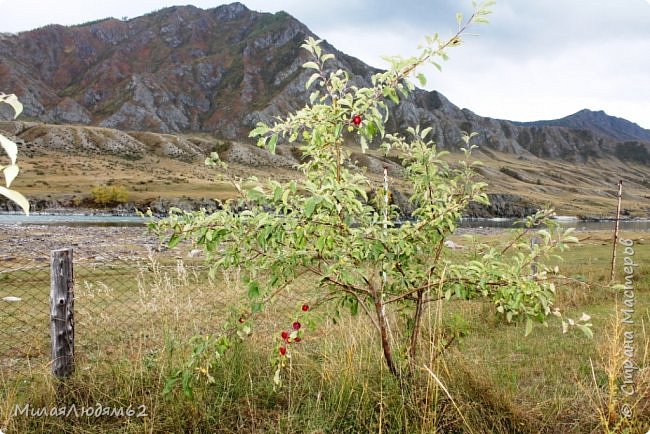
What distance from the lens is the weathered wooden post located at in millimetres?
5250

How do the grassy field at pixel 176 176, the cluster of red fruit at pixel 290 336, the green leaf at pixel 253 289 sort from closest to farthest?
1. the green leaf at pixel 253 289
2. the cluster of red fruit at pixel 290 336
3. the grassy field at pixel 176 176

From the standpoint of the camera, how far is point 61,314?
542cm

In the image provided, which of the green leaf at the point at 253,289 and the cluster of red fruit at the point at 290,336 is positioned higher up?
the green leaf at the point at 253,289

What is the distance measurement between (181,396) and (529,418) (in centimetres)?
358

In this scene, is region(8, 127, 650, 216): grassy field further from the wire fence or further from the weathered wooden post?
the wire fence

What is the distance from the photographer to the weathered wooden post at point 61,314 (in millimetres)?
5250

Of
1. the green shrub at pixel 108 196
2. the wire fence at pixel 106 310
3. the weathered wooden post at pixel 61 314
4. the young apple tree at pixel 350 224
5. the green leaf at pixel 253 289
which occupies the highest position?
the young apple tree at pixel 350 224

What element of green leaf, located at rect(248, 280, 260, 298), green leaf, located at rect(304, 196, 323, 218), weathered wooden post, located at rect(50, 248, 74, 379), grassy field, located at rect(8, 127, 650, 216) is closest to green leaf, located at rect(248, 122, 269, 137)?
grassy field, located at rect(8, 127, 650, 216)

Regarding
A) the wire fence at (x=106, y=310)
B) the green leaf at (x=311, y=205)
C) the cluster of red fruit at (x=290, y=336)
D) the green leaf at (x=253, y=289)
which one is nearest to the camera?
the green leaf at (x=311, y=205)

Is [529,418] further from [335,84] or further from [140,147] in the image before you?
[140,147]

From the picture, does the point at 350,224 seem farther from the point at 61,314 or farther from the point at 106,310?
the point at 106,310

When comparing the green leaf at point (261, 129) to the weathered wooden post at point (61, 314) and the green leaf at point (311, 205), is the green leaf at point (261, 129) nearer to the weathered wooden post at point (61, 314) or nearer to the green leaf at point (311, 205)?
the green leaf at point (311, 205)

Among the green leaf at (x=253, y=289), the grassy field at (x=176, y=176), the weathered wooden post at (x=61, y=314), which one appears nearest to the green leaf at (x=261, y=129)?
the grassy field at (x=176, y=176)

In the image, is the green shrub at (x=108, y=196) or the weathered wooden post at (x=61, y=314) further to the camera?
the green shrub at (x=108, y=196)
